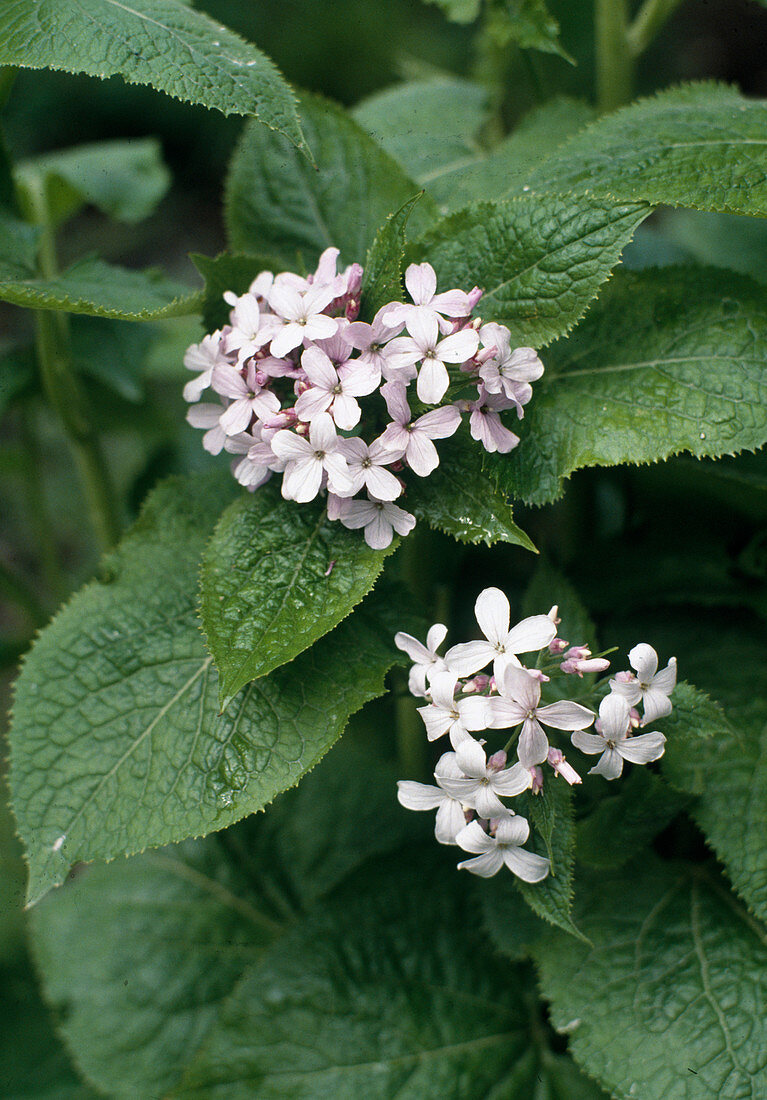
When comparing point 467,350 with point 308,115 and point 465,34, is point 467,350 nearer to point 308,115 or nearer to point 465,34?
point 308,115

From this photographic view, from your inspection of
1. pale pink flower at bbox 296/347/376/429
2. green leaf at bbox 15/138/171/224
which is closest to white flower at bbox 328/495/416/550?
pale pink flower at bbox 296/347/376/429

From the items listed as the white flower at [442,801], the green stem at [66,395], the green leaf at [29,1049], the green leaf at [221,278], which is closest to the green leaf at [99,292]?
the green leaf at [221,278]

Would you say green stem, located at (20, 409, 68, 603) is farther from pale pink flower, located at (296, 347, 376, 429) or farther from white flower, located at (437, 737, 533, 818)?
white flower, located at (437, 737, 533, 818)

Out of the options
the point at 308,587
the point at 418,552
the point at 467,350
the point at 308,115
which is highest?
the point at 308,115

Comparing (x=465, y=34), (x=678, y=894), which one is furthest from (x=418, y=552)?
(x=465, y=34)

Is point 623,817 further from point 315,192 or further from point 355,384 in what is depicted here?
point 315,192

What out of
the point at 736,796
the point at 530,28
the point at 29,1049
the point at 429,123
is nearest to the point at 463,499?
the point at 736,796
